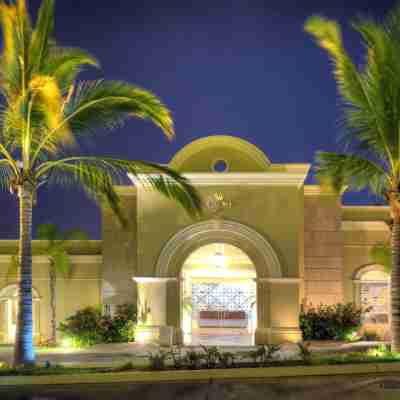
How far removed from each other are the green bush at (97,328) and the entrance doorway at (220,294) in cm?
453

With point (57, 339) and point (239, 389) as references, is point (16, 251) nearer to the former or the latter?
point (57, 339)

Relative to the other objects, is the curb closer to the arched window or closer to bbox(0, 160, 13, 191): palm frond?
bbox(0, 160, 13, 191): palm frond

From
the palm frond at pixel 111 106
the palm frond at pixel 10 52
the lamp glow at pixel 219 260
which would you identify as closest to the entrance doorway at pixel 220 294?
the lamp glow at pixel 219 260

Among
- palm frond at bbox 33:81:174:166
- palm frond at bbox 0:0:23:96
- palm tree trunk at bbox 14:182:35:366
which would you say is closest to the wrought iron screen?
palm frond at bbox 33:81:174:166

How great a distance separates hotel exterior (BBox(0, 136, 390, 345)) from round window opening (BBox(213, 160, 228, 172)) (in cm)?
3

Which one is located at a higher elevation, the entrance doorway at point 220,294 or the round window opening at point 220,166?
the round window opening at point 220,166

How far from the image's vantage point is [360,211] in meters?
23.9

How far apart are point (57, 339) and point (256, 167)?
30.6 ft

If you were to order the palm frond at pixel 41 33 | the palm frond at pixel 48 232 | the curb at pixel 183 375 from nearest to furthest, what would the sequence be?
1. the curb at pixel 183 375
2. the palm frond at pixel 41 33
3. the palm frond at pixel 48 232

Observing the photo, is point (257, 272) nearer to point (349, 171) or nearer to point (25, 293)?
point (349, 171)

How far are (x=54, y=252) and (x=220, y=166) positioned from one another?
664 centimetres

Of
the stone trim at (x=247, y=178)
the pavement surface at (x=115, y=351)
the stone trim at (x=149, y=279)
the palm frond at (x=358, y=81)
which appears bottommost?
the pavement surface at (x=115, y=351)

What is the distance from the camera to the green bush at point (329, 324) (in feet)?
68.4

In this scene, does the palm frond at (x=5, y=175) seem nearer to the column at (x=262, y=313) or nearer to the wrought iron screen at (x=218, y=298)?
the column at (x=262, y=313)
